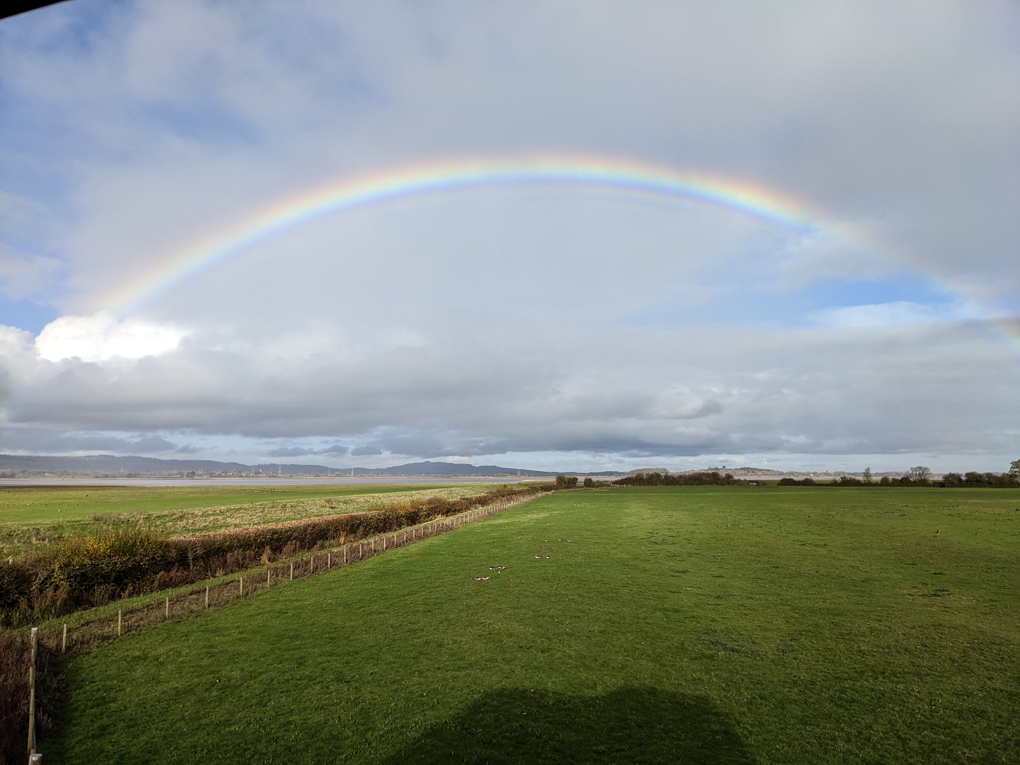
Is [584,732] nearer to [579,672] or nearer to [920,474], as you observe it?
[579,672]

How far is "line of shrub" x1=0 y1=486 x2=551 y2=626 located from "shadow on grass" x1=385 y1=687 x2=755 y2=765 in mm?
18690

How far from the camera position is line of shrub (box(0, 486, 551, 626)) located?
20.4m

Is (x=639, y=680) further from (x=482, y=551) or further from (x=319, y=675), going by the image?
(x=482, y=551)

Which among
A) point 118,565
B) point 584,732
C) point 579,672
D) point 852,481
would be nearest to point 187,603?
point 118,565

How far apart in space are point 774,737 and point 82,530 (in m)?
53.6

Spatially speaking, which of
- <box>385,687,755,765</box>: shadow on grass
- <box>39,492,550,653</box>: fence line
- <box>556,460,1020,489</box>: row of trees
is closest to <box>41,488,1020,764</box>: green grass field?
<box>385,687,755,765</box>: shadow on grass

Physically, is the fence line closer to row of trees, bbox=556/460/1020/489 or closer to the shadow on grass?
the shadow on grass

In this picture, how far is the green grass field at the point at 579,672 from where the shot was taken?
8.39 metres

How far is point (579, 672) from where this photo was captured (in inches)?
438

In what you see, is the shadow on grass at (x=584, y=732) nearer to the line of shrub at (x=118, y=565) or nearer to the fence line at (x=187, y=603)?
the fence line at (x=187, y=603)

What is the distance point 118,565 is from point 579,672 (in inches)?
941

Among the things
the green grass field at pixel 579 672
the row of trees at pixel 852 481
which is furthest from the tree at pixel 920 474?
the green grass field at pixel 579 672

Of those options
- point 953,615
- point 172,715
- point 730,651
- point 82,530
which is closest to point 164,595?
point 172,715

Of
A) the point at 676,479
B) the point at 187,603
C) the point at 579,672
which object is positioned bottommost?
Result: the point at 676,479
